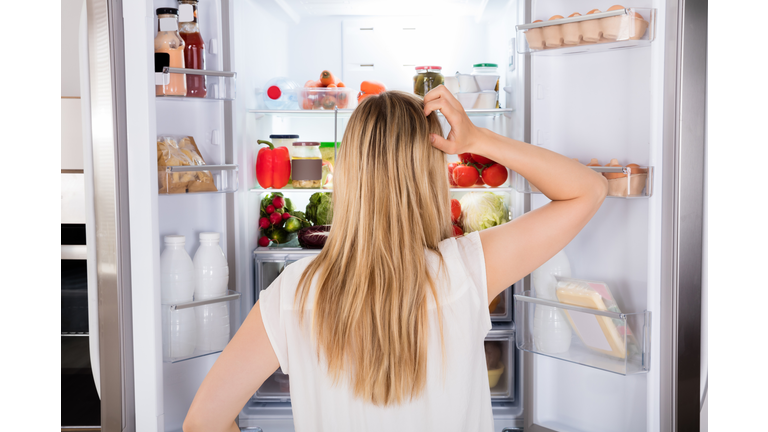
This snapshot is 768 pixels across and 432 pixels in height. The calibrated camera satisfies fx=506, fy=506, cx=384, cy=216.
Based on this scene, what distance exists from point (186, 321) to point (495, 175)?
1.45 meters

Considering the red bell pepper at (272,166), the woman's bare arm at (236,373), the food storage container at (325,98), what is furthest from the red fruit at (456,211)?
the woman's bare arm at (236,373)

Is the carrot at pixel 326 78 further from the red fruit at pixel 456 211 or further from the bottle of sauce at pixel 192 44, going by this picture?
the red fruit at pixel 456 211

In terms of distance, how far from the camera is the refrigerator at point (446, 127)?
149 cm

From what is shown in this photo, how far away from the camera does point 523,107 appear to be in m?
2.02

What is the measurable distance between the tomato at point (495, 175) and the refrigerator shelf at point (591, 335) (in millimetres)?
598

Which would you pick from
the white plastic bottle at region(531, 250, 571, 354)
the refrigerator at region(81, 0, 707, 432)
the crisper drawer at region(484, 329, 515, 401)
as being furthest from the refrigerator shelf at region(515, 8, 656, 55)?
the crisper drawer at region(484, 329, 515, 401)

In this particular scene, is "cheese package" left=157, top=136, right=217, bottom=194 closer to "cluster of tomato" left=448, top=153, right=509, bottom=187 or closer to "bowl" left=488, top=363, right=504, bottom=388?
"cluster of tomato" left=448, top=153, right=509, bottom=187

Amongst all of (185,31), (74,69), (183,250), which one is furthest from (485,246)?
(74,69)

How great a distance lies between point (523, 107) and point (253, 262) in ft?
4.62

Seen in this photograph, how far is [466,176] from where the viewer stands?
7.85 feet

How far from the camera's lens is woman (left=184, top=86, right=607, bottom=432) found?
2.71ft

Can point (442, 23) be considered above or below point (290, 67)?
above

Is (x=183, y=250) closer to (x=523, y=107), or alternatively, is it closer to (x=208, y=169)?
(x=208, y=169)

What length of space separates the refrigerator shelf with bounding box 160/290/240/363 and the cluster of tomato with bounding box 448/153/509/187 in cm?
114
